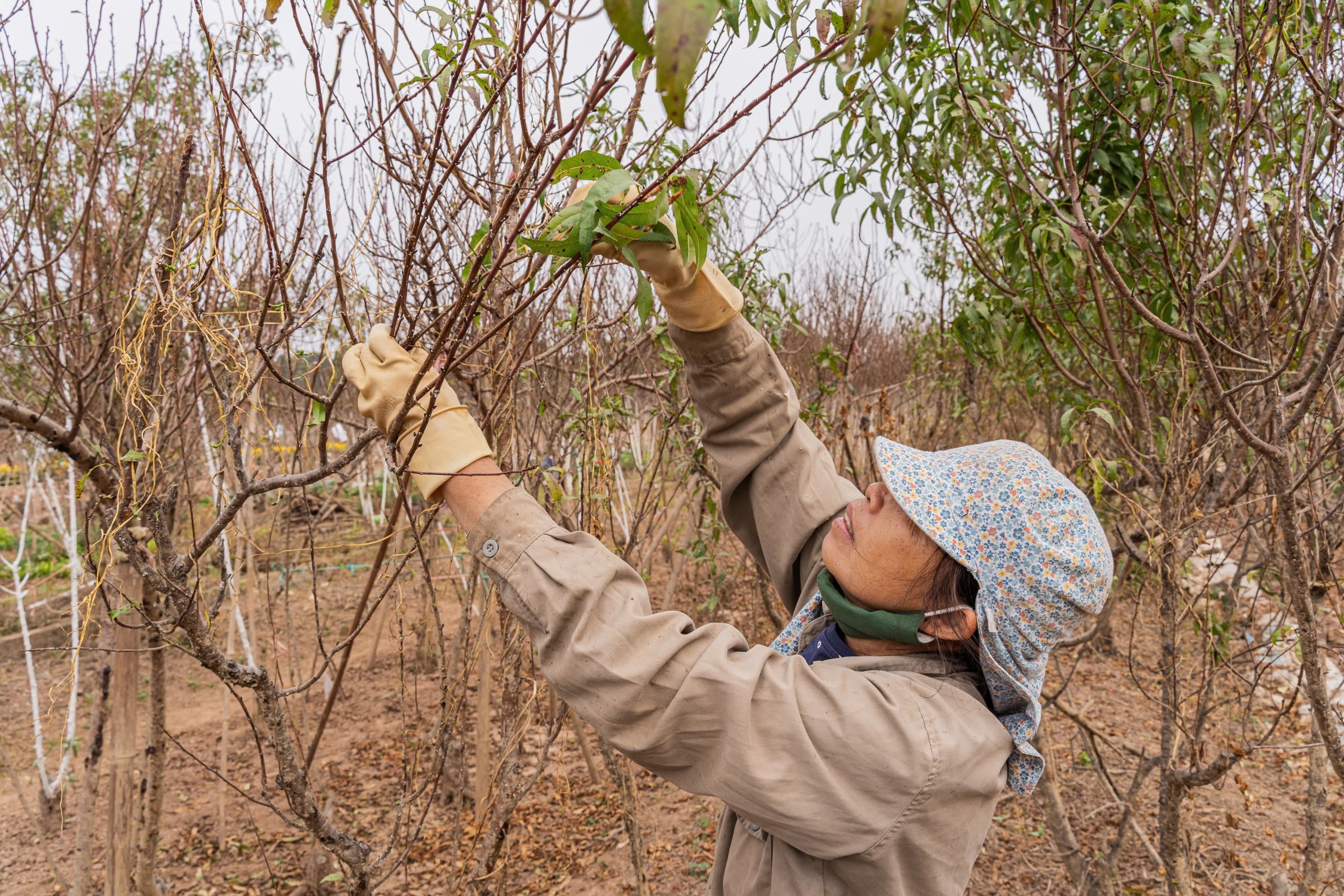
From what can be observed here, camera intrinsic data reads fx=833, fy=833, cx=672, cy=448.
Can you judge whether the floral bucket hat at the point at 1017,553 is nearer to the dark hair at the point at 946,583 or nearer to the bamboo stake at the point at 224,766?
the dark hair at the point at 946,583

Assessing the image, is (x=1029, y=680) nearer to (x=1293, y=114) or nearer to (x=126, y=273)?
(x=1293, y=114)

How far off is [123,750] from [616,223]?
9.00ft

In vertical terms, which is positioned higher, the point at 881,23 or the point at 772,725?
the point at 881,23

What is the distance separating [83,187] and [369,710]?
3.81 meters

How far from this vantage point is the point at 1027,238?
2508 mm

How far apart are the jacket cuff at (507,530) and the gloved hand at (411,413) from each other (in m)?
0.10

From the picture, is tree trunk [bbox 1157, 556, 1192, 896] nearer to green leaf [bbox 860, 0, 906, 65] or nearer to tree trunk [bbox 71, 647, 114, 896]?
green leaf [bbox 860, 0, 906, 65]

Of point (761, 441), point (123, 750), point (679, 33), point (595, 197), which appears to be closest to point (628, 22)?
point (679, 33)

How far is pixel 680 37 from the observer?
51 cm

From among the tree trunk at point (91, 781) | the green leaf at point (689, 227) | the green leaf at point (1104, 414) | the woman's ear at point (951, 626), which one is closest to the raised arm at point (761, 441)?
the woman's ear at point (951, 626)

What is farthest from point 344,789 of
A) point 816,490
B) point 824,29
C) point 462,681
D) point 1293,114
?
point 1293,114

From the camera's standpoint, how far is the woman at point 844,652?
1.14 m

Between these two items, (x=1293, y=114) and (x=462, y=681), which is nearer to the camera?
(x=462, y=681)

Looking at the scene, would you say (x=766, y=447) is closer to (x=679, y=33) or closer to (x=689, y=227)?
(x=689, y=227)
